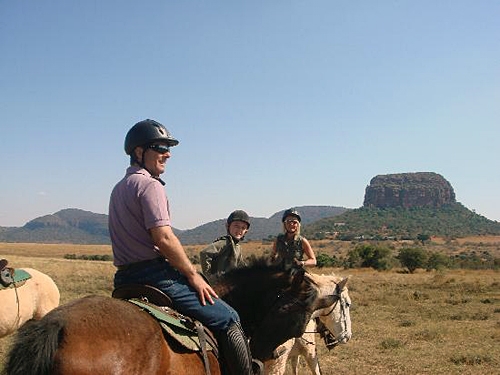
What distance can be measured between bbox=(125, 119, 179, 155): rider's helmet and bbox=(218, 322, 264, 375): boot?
148cm

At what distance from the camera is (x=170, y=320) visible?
294 cm

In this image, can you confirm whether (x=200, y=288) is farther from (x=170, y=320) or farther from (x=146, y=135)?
(x=146, y=135)

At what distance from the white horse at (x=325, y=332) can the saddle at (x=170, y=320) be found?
206cm

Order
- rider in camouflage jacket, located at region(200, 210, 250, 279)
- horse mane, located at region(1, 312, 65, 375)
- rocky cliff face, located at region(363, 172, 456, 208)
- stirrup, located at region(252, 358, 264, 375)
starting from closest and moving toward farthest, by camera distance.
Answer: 1. horse mane, located at region(1, 312, 65, 375)
2. stirrup, located at region(252, 358, 264, 375)
3. rider in camouflage jacket, located at region(200, 210, 250, 279)
4. rocky cliff face, located at region(363, 172, 456, 208)

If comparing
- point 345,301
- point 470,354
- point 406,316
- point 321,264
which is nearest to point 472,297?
point 406,316

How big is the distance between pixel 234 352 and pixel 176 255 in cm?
85

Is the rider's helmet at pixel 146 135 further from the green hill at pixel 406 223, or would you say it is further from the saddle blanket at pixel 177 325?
the green hill at pixel 406 223

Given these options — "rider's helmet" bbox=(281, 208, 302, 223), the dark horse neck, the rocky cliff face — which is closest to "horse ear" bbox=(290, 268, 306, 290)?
the dark horse neck

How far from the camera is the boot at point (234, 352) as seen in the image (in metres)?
3.26

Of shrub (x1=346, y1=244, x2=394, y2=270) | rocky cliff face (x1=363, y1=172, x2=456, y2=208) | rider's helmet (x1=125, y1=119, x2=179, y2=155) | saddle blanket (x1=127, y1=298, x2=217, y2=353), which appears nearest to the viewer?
saddle blanket (x1=127, y1=298, x2=217, y2=353)

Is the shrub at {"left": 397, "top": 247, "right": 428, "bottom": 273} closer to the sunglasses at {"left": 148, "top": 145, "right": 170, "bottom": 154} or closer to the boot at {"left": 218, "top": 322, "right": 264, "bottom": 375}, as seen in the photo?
the boot at {"left": 218, "top": 322, "right": 264, "bottom": 375}

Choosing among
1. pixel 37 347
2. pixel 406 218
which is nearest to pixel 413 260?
pixel 37 347

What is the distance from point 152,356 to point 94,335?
37cm

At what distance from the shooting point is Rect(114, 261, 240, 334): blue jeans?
3178mm
